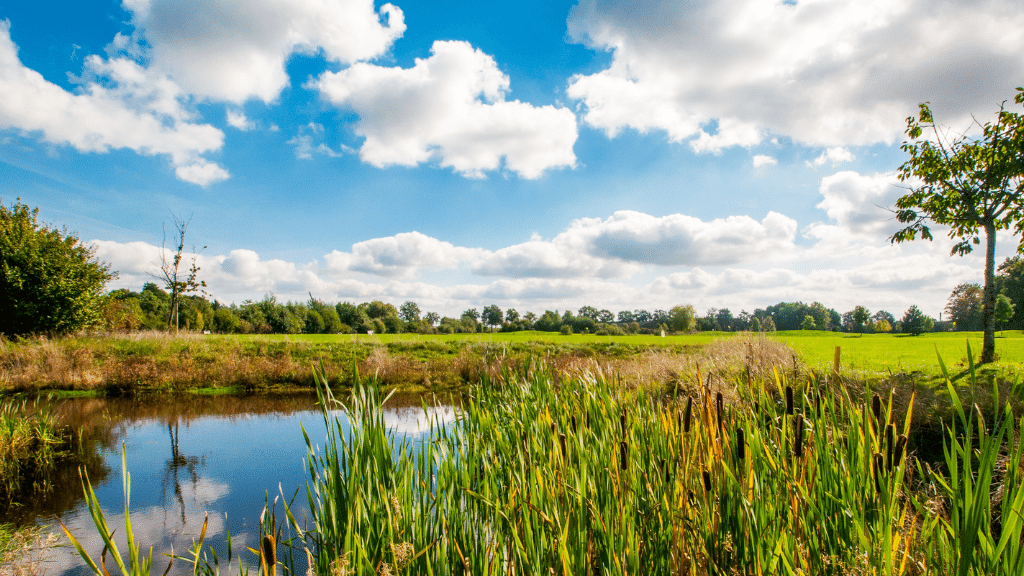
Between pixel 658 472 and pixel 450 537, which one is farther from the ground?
pixel 658 472

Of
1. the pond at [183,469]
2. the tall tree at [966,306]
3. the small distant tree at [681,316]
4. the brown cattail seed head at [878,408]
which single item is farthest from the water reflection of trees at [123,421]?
the tall tree at [966,306]

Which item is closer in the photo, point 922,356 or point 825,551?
point 825,551

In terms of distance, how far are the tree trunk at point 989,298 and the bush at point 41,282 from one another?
33342mm

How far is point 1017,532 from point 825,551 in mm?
1004

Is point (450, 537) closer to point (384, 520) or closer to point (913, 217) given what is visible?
point (384, 520)

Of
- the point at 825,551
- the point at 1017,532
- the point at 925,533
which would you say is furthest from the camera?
the point at 825,551

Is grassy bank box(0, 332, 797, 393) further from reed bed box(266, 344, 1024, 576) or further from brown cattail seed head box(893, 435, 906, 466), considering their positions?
brown cattail seed head box(893, 435, 906, 466)

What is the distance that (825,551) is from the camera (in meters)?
2.10

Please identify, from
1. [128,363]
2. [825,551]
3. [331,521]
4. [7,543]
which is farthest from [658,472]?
[128,363]

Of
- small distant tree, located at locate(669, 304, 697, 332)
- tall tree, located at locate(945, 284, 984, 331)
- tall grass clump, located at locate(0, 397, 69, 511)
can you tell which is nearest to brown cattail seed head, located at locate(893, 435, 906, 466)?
tall grass clump, located at locate(0, 397, 69, 511)

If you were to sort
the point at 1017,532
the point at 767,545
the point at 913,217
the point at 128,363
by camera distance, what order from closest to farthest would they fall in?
the point at 1017,532 < the point at 767,545 < the point at 913,217 < the point at 128,363

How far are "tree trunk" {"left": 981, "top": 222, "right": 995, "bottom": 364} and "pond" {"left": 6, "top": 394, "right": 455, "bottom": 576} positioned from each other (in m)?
13.6

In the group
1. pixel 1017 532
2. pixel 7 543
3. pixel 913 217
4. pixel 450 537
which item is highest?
pixel 913 217

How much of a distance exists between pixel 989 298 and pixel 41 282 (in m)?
34.3
